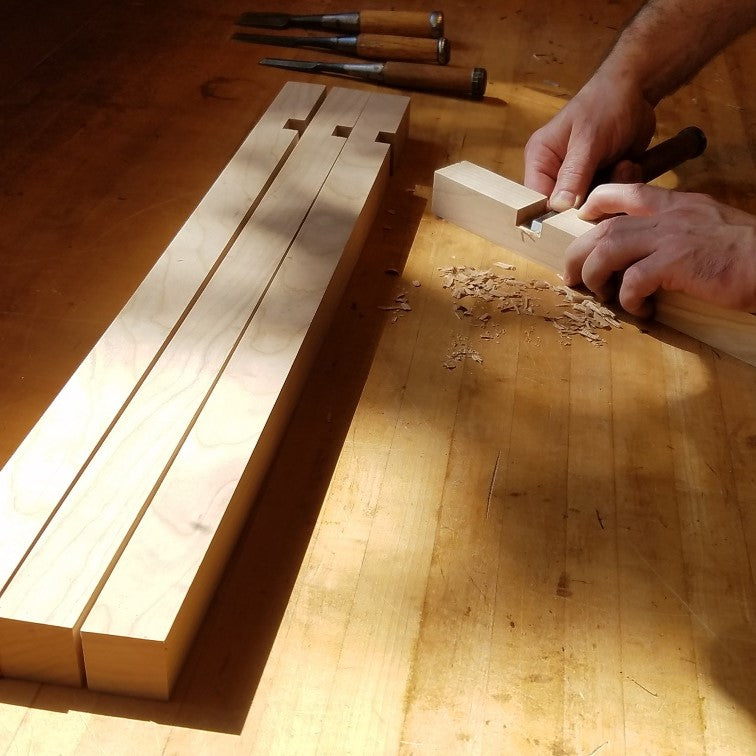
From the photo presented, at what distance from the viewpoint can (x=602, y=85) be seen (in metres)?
2.43

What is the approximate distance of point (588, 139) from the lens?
2350mm

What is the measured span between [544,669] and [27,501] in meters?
0.78

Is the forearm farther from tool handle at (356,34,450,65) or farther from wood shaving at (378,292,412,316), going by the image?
wood shaving at (378,292,412,316)

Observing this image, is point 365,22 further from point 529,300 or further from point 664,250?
point 664,250

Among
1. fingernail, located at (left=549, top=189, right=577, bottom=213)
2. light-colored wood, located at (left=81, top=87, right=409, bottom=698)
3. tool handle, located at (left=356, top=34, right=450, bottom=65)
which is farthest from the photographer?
tool handle, located at (left=356, top=34, right=450, bottom=65)

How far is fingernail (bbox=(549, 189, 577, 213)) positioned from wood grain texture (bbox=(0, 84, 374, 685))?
0.60m

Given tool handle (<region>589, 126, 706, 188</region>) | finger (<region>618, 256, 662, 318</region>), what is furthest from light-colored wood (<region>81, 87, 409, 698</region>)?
tool handle (<region>589, 126, 706, 188</region>)

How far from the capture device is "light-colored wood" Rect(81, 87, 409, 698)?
48.0 inches

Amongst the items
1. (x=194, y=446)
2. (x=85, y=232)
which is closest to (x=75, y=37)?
(x=85, y=232)

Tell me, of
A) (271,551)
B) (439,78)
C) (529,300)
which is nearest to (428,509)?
(271,551)

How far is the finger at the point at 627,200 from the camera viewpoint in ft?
6.88

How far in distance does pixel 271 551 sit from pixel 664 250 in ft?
3.47

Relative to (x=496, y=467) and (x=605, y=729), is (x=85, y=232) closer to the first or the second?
(x=496, y=467)

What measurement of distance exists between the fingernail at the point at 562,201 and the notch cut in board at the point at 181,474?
18.7 inches
